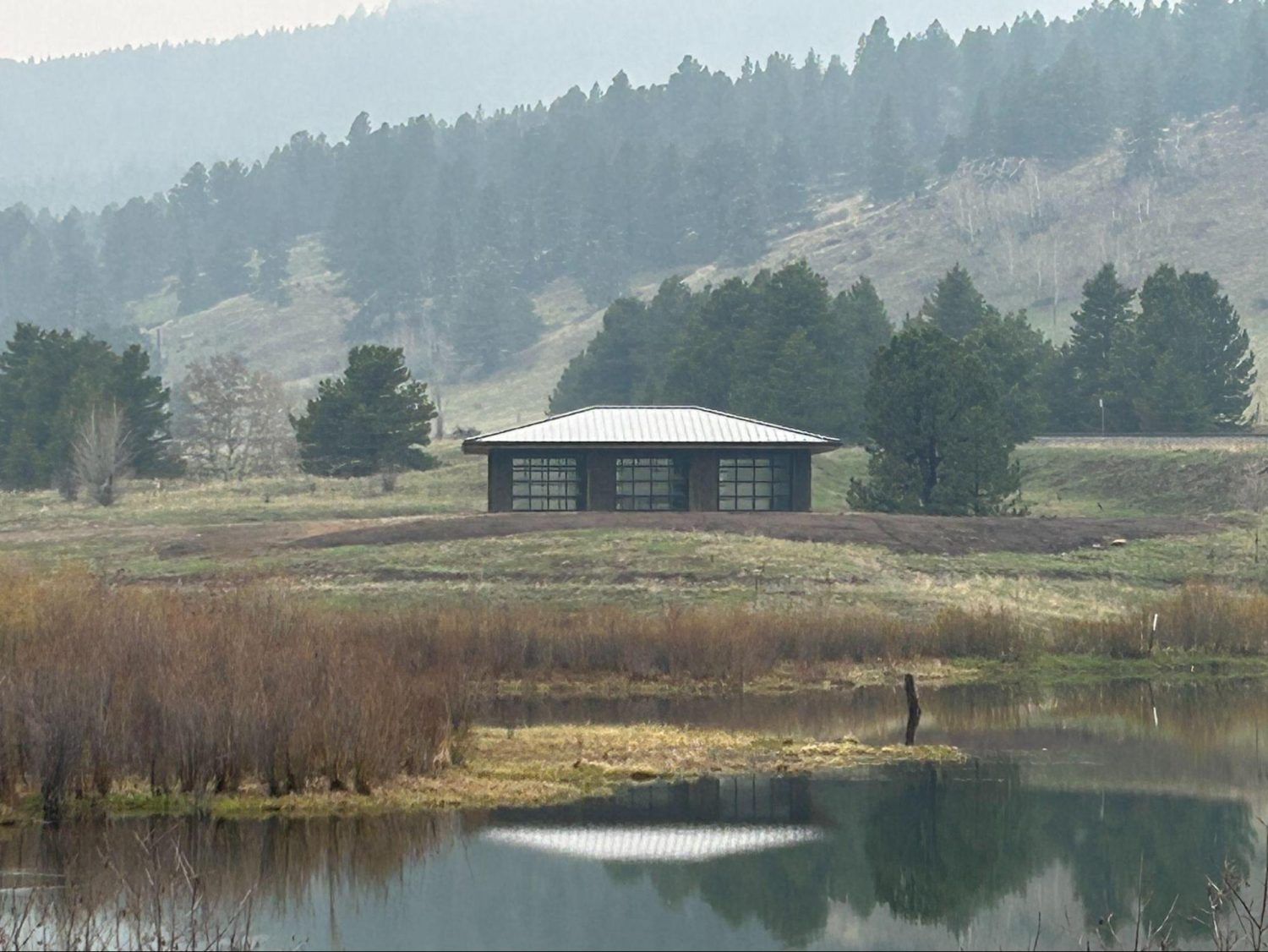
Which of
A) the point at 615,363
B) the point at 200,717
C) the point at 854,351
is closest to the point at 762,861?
the point at 200,717

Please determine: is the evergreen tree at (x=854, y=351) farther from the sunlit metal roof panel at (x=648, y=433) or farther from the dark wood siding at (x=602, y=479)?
the dark wood siding at (x=602, y=479)

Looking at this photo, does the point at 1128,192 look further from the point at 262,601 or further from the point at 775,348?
the point at 262,601

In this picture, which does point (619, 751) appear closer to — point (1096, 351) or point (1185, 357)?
point (1185, 357)

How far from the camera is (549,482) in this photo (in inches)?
2827

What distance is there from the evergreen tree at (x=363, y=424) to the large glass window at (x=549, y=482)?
15.1 meters

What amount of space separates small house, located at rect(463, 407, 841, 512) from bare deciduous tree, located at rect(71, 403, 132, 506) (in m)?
20.9

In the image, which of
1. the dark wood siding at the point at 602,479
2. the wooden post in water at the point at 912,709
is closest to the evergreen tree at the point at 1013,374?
the dark wood siding at the point at 602,479

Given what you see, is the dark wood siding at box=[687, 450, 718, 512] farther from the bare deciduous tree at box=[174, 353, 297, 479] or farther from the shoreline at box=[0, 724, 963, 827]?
the bare deciduous tree at box=[174, 353, 297, 479]

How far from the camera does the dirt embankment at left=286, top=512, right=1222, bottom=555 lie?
62.1 meters

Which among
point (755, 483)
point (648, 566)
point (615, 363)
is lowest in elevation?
point (648, 566)

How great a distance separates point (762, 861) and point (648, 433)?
4561 cm

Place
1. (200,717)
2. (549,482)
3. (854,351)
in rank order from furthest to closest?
(854,351)
(549,482)
(200,717)

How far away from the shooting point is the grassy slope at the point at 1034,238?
159250 millimetres

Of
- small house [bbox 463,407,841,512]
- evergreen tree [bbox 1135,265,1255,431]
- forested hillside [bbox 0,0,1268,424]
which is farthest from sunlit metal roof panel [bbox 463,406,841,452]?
forested hillside [bbox 0,0,1268,424]
